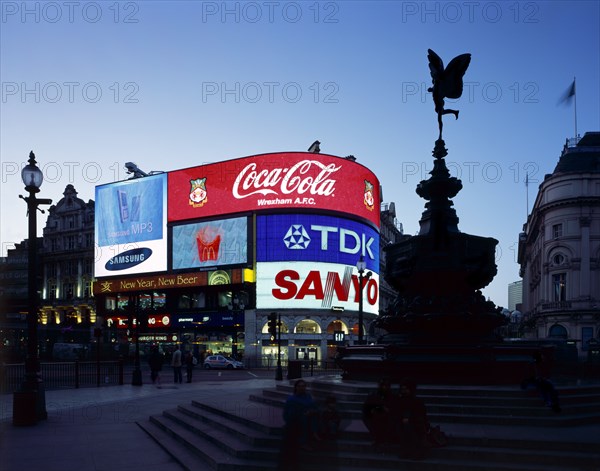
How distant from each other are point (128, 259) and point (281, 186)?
86.1ft

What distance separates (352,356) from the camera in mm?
17000

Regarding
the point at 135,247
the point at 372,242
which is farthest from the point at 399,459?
the point at 135,247

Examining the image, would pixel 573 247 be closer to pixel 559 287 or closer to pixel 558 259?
pixel 558 259

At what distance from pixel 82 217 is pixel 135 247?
20.2m

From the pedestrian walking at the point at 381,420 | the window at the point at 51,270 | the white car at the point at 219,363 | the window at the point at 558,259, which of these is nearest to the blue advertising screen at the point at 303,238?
the white car at the point at 219,363

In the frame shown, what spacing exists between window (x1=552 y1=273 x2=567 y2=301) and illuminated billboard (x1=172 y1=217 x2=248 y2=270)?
3418 centimetres

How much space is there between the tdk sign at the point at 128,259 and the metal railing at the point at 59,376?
1939 inches

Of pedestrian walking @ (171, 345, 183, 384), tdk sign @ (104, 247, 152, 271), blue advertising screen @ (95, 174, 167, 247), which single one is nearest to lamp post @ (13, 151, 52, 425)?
pedestrian walking @ (171, 345, 183, 384)

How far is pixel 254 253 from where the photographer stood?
72188mm

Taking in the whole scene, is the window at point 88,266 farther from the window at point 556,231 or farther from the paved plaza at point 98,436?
the paved plaza at point 98,436

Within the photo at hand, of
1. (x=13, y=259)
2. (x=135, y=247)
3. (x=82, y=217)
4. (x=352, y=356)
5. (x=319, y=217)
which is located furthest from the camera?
(x=13, y=259)

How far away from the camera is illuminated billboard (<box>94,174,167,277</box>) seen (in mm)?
82000

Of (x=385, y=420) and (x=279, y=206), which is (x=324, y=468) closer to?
(x=385, y=420)

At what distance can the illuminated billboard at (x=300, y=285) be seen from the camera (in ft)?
231
